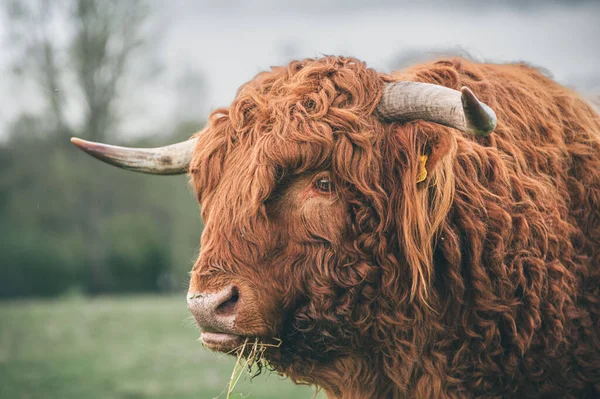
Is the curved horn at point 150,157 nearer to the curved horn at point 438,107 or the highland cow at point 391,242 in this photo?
the highland cow at point 391,242

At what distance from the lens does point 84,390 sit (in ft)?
31.1

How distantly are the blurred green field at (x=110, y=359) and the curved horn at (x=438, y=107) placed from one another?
4.01 metres

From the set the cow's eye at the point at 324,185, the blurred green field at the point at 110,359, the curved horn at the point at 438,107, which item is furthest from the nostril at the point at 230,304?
the blurred green field at the point at 110,359

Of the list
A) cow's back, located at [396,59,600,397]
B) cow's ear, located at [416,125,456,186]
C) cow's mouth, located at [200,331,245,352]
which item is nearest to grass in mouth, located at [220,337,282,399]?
cow's mouth, located at [200,331,245,352]

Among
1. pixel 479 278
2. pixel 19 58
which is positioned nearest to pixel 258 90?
pixel 479 278

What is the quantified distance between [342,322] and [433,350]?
0.55 metres

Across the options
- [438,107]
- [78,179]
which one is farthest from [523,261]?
[78,179]

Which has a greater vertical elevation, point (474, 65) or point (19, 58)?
point (474, 65)

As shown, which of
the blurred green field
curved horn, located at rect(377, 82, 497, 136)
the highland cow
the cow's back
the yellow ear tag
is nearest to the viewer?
curved horn, located at rect(377, 82, 497, 136)

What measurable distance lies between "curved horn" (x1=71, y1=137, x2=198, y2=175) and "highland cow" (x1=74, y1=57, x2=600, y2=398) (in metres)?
0.35

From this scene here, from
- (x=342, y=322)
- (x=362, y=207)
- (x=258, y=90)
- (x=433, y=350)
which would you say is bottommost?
(x=433, y=350)

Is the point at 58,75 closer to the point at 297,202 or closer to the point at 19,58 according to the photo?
the point at 19,58

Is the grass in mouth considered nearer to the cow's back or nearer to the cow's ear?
the cow's back

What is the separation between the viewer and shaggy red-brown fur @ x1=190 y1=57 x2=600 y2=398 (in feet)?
10.8
